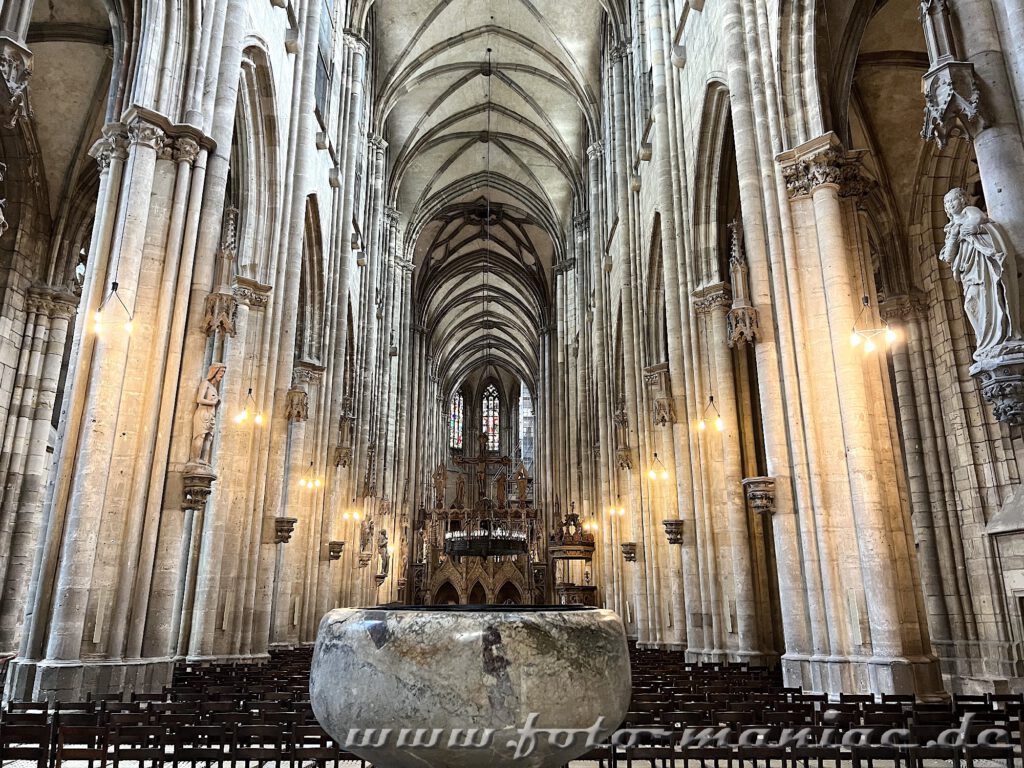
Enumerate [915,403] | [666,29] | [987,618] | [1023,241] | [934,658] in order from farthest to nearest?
[666,29]
[915,403]
[987,618]
[934,658]
[1023,241]

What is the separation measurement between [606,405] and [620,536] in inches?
201

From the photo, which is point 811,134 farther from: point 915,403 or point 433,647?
point 433,647

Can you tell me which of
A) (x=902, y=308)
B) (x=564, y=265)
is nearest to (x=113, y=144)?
(x=902, y=308)

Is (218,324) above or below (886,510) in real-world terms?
above

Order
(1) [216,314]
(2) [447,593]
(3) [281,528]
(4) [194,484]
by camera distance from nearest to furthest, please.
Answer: (4) [194,484]
(1) [216,314]
(3) [281,528]
(2) [447,593]

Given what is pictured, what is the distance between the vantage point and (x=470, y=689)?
327 centimetres

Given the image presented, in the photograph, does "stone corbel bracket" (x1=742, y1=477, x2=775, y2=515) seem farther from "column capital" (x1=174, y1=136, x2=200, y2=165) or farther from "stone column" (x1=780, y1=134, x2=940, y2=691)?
"column capital" (x1=174, y1=136, x2=200, y2=165)

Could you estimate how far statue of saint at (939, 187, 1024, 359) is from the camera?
621 centimetres

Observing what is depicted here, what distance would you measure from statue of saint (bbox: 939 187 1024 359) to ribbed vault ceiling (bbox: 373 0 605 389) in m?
23.9

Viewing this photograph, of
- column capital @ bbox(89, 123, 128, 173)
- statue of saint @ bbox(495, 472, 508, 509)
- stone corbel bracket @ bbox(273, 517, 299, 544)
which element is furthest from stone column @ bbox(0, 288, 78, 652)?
statue of saint @ bbox(495, 472, 508, 509)

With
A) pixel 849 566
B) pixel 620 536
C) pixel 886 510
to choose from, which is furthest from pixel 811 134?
pixel 620 536

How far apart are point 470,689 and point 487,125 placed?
121 ft

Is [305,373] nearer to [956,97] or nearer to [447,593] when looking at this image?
[956,97]

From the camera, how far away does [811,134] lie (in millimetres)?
11641
